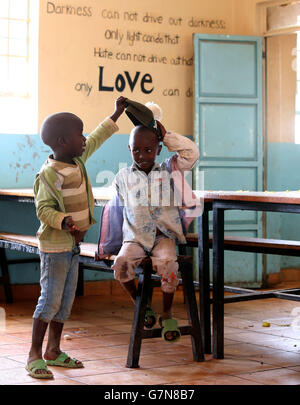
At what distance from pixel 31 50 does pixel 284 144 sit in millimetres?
2837

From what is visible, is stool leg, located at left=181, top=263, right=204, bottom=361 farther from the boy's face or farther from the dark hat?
the dark hat

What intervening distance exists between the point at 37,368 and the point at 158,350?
1.04 meters

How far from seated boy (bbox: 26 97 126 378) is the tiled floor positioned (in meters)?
0.29

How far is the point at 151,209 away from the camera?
4.24 m

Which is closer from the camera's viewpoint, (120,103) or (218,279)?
(120,103)

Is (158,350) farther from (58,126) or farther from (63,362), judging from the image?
(58,126)

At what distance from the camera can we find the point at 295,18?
7465 millimetres

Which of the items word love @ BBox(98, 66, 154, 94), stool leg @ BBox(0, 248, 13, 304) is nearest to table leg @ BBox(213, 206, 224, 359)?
stool leg @ BBox(0, 248, 13, 304)

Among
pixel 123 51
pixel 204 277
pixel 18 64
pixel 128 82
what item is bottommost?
pixel 204 277

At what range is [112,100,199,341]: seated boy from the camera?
4145 millimetres

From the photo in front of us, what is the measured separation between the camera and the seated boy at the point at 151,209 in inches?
163

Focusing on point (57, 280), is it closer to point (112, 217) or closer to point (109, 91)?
point (112, 217)

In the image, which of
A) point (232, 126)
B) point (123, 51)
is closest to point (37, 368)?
point (123, 51)

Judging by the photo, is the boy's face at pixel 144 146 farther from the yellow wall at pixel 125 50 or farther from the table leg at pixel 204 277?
the yellow wall at pixel 125 50
